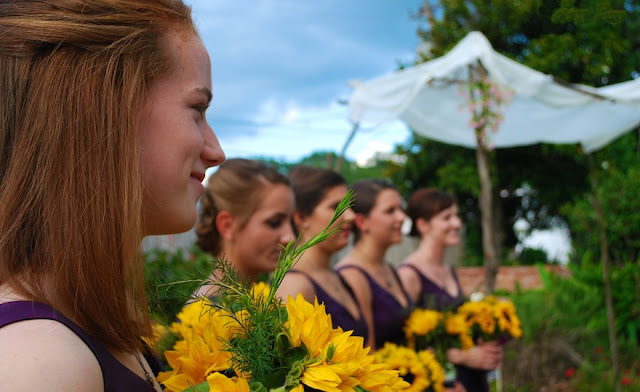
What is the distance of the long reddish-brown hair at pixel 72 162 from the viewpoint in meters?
0.96

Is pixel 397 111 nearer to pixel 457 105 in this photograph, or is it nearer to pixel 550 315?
pixel 457 105

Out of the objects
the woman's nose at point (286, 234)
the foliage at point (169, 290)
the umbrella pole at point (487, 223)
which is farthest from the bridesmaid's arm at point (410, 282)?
the foliage at point (169, 290)

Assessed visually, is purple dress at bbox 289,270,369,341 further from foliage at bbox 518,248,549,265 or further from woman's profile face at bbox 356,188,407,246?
foliage at bbox 518,248,549,265

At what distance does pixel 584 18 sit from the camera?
2.83 m

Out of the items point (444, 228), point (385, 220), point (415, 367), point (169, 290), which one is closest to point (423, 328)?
point (415, 367)

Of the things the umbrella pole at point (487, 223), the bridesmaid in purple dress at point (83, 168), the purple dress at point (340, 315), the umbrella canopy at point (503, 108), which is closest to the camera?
the bridesmaid in purple dress at point (83, 168)

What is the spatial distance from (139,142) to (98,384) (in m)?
0.41

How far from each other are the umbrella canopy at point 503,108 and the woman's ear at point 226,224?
3.50m

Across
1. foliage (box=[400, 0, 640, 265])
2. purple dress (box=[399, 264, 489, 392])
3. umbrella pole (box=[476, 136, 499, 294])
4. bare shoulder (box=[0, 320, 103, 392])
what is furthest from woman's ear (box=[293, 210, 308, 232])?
umbrella pole (box=[476, 136, 499, 294])

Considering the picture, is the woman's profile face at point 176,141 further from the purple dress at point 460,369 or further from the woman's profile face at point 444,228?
the woman's profile face at point 444,228

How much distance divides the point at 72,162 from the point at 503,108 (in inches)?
244

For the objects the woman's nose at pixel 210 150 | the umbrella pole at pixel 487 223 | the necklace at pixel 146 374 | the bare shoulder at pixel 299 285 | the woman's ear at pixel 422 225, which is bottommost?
the umbrella pole at pixel 487 223

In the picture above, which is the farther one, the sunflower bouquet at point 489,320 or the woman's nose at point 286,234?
the sunflower bouquet at point 489,320

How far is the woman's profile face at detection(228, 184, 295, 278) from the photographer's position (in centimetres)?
293
